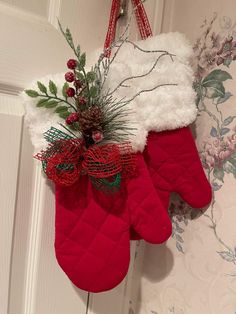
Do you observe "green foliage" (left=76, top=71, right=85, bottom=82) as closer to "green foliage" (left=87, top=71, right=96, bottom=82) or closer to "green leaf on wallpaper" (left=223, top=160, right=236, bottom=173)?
"green foliage" (left=87, top=71, right=96, bottom=82)

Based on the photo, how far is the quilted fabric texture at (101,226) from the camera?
678mm

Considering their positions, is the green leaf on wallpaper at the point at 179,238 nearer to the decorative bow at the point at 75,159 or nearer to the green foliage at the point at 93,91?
the decorative bow at the point at 75,159

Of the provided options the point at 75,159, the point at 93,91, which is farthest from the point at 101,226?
the point at 93,91

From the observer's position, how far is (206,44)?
30.6 inches

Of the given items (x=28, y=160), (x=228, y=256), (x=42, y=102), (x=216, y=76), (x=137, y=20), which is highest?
(x=137, y=20)

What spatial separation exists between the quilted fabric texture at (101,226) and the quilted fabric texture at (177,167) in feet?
0.19

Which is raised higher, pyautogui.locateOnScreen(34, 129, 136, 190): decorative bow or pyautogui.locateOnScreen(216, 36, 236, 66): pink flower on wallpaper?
pyautogui.locateOnScreen(216, 36, 236, 66): pink flower on wallpaper

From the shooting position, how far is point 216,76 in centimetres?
76

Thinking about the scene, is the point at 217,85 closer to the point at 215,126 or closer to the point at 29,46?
the point at 215,126

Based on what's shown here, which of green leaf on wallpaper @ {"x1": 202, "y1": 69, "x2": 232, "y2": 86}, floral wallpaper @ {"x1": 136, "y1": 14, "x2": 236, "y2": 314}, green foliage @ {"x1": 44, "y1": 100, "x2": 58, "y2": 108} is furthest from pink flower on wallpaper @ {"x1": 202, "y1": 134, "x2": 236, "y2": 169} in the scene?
green foliage @ {"x1": 44, "y1": 100, "x2": 58, "y2": 108}

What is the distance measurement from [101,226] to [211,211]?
0.82ft

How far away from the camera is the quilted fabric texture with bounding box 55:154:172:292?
2.22 ft

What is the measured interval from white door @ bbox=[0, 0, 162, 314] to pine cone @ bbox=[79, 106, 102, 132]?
0.13 metres

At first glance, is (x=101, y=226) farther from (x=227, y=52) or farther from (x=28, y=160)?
(x=227, y=52)
